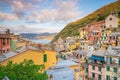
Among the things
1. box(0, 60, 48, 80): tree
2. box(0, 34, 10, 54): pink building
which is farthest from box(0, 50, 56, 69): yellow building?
box(0, 34, 10, 54): pink building

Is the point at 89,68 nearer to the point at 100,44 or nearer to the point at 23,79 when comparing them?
the point at 100,44

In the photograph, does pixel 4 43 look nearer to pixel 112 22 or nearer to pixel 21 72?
pixel 21 72

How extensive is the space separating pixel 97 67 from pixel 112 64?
1.67 metres

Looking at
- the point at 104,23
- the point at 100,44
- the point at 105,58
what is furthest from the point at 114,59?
the point at 104,23

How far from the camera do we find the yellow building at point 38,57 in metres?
10.5

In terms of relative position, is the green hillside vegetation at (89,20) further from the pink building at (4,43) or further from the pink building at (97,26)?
the pink building at (4,43)

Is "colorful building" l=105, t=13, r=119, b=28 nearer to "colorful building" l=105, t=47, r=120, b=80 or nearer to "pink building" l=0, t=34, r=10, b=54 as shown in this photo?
"colorful building" l=105, t=47, r=120, b=80

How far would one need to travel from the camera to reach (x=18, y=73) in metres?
7.27

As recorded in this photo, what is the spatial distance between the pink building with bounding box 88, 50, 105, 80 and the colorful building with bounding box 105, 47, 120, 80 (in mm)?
456

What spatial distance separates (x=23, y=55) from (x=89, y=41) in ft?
57.8

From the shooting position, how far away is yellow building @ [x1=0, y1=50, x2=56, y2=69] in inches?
413

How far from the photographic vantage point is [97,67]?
55.4 feet

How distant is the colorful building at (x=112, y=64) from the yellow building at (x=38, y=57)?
5.91 metres

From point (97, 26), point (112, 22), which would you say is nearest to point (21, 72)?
point (112, 22)
